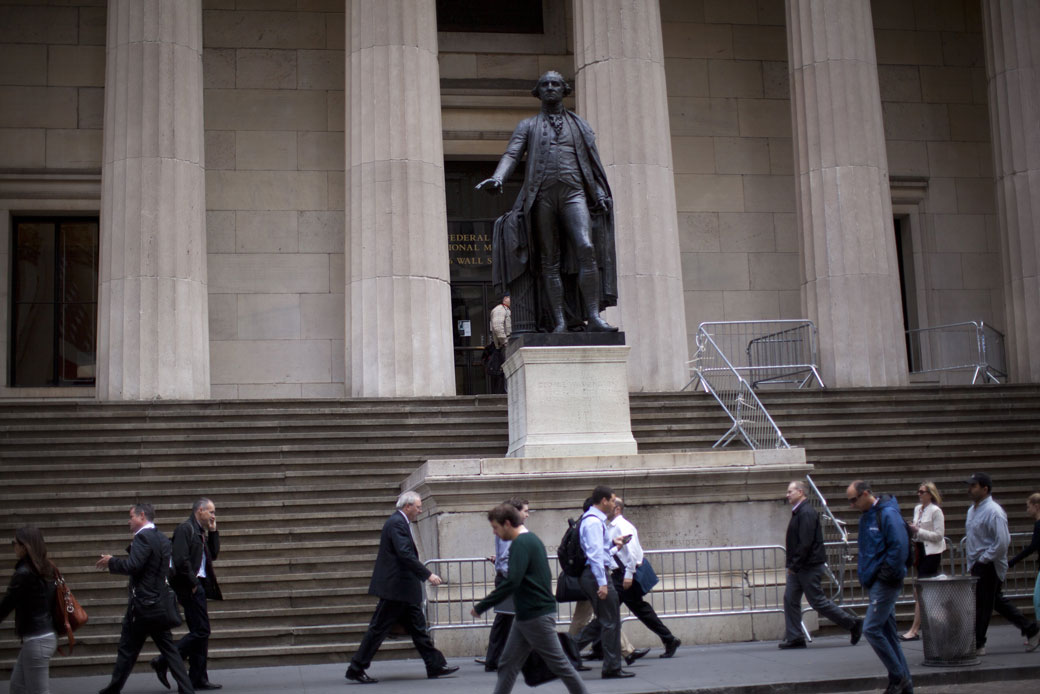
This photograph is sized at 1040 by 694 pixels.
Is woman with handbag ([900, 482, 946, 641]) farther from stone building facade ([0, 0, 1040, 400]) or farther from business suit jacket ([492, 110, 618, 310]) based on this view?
stone building facade ([0, 0, 1040, 400])

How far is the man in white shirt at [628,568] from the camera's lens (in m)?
11.0

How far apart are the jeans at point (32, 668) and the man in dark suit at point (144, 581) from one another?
1026 millimetres

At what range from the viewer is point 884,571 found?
31.4ft

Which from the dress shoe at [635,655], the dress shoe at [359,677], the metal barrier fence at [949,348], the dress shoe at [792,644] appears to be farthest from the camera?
the metal barrier fence at [949,348]

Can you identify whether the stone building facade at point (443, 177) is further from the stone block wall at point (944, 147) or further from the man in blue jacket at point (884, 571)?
the man in blue jacket at point (884, 571)

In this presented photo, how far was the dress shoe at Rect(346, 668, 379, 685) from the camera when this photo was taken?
10.8 metres

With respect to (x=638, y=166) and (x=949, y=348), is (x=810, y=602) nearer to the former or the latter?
(x=638, y=166)

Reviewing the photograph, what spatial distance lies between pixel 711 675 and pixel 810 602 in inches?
77.2

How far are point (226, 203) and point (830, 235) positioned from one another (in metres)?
11.8

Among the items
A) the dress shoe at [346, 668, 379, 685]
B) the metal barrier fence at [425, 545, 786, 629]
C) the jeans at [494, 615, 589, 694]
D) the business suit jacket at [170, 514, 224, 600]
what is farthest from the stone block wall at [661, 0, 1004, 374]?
the jeans at [494, 615, 589, 694]

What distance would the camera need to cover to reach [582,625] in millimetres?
11398

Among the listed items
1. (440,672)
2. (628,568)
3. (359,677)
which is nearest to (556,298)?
(628,568)

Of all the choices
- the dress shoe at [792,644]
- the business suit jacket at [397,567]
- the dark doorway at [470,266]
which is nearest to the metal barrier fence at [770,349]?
the dark doorway at [470,266]

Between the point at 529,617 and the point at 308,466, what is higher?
the point at 308,466
